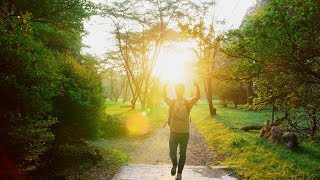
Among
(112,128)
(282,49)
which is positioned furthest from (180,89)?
(112,128)

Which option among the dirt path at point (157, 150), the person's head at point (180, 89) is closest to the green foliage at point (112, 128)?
the dirt path at point (157, 150)

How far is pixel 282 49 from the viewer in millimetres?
5902

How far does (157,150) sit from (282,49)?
816 centimetres

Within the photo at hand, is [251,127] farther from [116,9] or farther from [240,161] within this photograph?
[116,9]

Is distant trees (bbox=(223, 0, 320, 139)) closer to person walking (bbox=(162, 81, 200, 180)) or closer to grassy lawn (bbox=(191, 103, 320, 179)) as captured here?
person walking (bbox=(162, 81, 200, 180))

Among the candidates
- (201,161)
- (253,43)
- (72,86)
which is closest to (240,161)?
(201,161)

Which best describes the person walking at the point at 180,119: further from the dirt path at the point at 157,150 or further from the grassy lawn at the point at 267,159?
the dirt path at the point at 157,150

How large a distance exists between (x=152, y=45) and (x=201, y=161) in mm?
25261

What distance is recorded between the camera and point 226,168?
842 centimetres

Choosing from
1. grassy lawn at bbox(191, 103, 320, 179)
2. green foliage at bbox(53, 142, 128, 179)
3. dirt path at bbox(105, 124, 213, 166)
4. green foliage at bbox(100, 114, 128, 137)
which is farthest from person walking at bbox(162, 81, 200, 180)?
green foliage at bbox(100, 114, 128, 137)

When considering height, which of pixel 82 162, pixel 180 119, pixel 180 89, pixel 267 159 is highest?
pixel 180 89

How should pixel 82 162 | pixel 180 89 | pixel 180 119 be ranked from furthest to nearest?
pixel 82 162 < pixel 180 89 < pixel 180 119

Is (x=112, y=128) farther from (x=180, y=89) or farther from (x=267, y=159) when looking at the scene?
(x=180, y=89)

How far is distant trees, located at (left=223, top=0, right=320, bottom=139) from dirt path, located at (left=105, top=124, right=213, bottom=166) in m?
4.30
